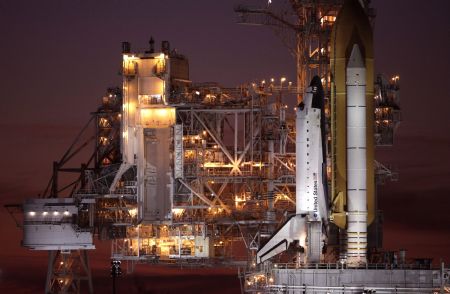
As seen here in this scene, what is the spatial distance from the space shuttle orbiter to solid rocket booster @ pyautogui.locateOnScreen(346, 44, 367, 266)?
1363 millimetres

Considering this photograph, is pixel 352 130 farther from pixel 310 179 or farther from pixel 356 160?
pixel 310 179

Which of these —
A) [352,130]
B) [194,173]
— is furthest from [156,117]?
[352,130]

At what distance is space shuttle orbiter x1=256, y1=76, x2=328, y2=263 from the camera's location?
217 ft

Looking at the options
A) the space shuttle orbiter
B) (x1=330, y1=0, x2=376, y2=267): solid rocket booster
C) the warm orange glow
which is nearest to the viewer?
the space shuttle orbiter

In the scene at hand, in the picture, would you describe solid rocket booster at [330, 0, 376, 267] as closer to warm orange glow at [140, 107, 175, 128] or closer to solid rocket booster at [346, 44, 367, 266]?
solid rocket booster at [346, 44, 367, 266]

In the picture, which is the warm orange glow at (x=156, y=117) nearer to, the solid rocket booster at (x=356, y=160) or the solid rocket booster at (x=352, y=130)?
the solid rocket booster at (x=352, y=130)

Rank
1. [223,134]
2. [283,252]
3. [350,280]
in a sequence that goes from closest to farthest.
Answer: [350,280] < [283,252] < [223,134]

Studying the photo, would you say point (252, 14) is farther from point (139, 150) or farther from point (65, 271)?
point (65, 271)

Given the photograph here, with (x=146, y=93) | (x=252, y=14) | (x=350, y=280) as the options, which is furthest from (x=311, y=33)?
(x=350, y=280)

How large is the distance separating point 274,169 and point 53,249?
40.9ft

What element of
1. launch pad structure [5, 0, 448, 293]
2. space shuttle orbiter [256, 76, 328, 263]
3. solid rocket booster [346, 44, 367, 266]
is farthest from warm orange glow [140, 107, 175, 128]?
solid rocket booster [346, 44, 367, 266]

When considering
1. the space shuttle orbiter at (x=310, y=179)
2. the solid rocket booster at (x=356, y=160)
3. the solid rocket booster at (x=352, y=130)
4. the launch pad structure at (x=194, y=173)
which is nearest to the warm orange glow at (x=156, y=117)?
the launch pad structure at (x=194, y=173)

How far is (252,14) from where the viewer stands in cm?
Result: 7631

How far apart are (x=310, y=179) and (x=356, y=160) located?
2.52 m
